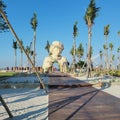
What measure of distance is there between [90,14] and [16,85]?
17.5m

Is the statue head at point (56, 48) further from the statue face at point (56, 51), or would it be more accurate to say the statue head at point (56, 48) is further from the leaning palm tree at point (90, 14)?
the leaning palm tree at point (90, 14)

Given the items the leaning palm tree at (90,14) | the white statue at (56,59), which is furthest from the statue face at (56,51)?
the leaning palm tree at (90,14)

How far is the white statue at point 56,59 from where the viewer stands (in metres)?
66.1

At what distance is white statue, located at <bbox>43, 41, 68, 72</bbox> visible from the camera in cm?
6606

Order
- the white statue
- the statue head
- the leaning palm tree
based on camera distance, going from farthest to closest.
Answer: the statue head → the white statue → the leaning palm tree

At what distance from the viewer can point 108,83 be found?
21.7 metres

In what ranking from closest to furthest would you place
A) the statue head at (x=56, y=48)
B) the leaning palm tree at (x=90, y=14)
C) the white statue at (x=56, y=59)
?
the leaning palm tree at (x=90, y=14), the white statue at (x=56, y=59), the statue head at (x=56, y=48)

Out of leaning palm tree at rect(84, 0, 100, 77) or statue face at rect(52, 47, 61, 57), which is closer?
leaning palm tree at rect(84, 0, 100, 77)

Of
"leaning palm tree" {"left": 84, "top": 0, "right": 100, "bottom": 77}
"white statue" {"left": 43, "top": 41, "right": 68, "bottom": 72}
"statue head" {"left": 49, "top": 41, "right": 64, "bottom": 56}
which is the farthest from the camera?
"statue head" {"left": 49, "top": 41, "right": 64, "bottom": 56}

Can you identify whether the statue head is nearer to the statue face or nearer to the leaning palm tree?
the statue face

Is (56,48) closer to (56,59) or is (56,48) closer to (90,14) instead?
(56,59)

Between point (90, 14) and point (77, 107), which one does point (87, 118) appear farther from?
point (90, 14)

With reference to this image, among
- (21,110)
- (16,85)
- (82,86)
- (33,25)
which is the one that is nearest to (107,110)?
(21,110)

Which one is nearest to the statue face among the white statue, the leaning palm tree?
the white statue
